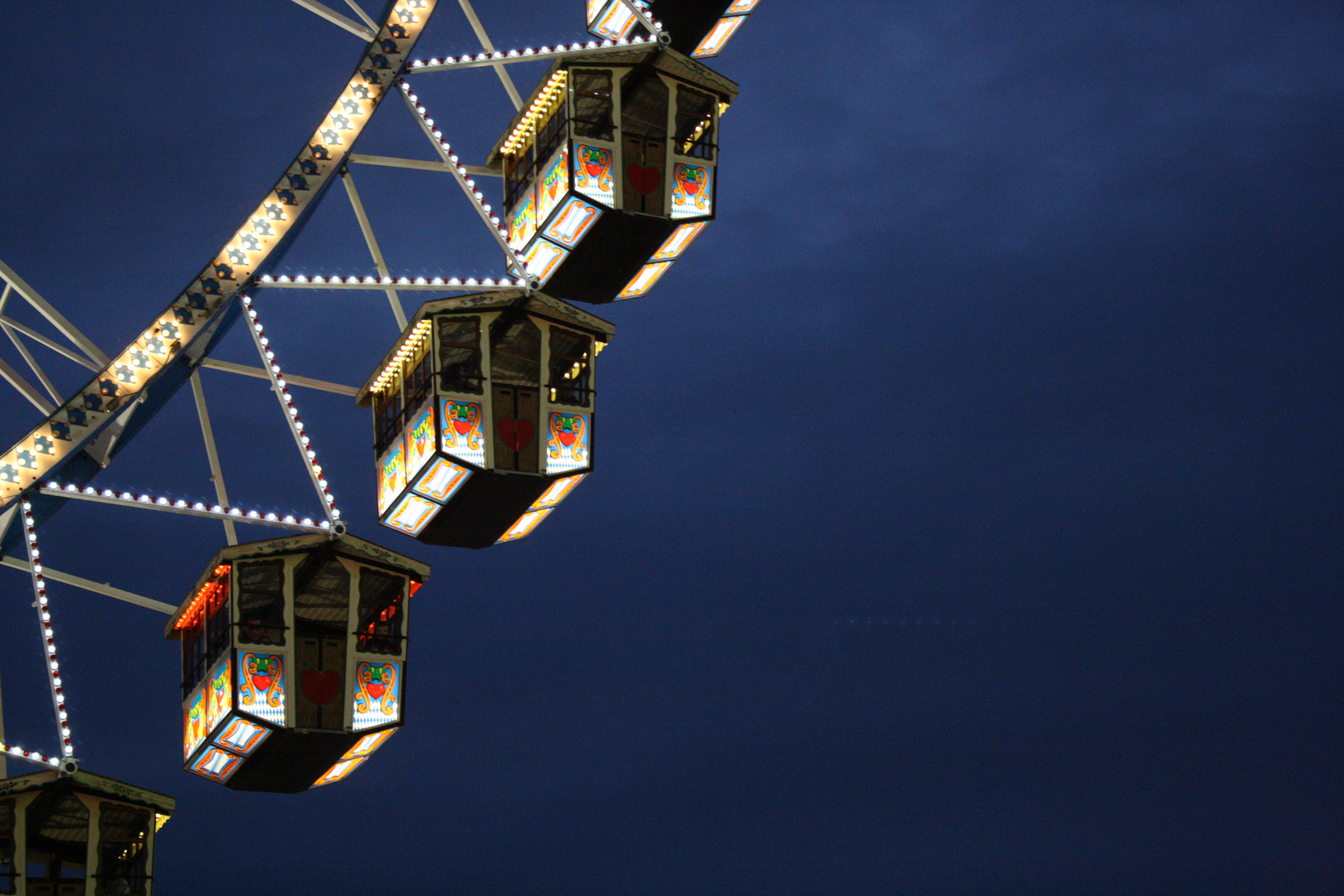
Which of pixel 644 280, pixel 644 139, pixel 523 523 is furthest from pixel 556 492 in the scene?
pixel 644 139

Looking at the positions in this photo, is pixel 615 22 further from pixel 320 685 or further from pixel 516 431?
pixel 320 685

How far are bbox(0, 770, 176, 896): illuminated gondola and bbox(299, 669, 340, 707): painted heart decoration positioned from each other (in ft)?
4.39

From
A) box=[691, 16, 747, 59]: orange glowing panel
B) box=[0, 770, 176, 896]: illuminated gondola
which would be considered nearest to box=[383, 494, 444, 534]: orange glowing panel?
box=[0, 770, 176, 896]: illuminated gondola

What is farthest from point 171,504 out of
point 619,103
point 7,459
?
point 619,103

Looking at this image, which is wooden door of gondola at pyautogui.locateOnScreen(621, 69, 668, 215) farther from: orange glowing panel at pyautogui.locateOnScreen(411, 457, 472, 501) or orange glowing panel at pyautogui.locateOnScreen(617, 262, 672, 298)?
orange glowing panel at pyautogui.locateOnScreen(411, 457, 472, 501)

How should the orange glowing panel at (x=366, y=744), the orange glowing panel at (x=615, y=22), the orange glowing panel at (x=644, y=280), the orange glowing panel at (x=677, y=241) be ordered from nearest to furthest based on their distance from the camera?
A: the orange glowing panel at (x=366, y=744) → the orange glowing panel at (x=677, y=241) → the orange glowing panel at (x=644, y=280) → the orange glowing panel at (x=615, y=22)

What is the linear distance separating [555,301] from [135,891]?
208 inches

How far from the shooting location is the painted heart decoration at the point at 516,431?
43.8ft

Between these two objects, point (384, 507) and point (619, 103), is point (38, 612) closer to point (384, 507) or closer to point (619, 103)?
point (384, 507)

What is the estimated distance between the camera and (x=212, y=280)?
13352 millimetres

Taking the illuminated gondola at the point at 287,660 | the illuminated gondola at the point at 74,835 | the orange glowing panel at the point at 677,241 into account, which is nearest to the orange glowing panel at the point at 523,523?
the illuminated gondola at the point at 287,660

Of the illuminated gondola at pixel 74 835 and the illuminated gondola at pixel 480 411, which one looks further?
the illuminated gondola at pixel 480 411

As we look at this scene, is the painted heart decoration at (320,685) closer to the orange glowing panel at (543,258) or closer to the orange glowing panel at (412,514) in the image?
the orange glowing panel at (412,514)

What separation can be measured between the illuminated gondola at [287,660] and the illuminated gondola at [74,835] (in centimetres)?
58
